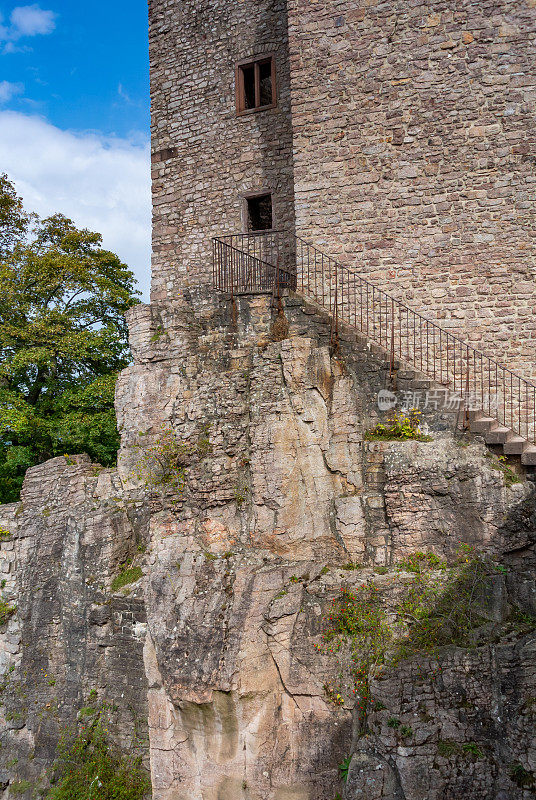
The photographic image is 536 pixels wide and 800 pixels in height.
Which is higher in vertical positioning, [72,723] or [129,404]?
[129,404]

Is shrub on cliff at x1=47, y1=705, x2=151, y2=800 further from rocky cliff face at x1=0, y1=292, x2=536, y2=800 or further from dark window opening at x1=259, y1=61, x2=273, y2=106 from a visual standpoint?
dark window opening at x1=259, y1=61, x2=273, y2=106

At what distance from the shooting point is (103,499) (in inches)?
585

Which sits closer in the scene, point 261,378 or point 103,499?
point 261,378

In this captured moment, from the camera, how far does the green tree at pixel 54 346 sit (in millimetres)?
18516

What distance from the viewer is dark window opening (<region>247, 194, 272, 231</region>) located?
16.4 metres

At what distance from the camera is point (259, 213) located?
1683cm

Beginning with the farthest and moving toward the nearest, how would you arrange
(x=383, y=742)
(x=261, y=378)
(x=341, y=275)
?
1. (x=341, y=275)
2. (x=261, y=378)
3. (x=383, y=742)

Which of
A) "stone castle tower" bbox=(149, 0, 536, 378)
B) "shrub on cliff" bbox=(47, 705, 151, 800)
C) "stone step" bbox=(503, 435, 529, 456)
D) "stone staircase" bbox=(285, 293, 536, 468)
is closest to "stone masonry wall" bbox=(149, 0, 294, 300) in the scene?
"stone castle tower" bbox=(149, 0, 536, 378)

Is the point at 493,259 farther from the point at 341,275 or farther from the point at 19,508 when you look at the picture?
the point at 19,508

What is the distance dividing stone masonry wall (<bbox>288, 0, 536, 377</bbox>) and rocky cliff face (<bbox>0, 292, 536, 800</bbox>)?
1.90m

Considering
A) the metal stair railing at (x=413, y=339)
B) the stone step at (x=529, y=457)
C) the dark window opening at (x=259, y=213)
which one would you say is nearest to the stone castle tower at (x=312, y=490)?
the stone step at (x=529, y=457)

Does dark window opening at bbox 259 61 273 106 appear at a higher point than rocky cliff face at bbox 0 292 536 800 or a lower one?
higher

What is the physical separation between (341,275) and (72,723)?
31.7 ft

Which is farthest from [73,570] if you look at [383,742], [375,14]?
[375,14]
